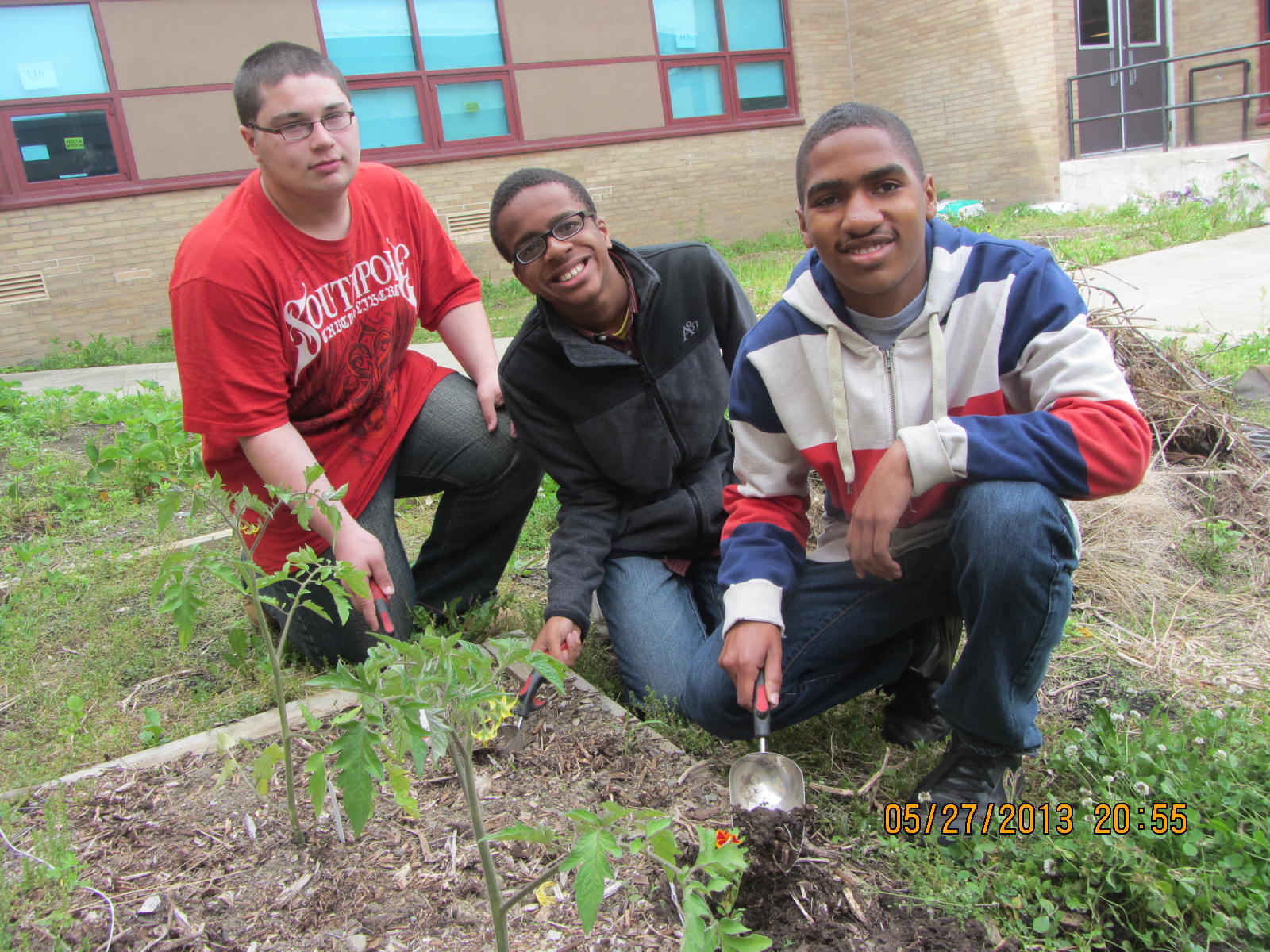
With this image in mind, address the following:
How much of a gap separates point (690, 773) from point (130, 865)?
1124 millimetres

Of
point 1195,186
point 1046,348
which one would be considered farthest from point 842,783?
point 1195,186

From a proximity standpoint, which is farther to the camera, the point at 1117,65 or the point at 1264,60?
the point at 1117,65

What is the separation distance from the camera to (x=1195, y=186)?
10.1m

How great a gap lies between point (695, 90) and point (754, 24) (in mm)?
1403

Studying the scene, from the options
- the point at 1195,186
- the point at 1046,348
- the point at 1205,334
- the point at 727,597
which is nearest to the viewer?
the point at 1046,348

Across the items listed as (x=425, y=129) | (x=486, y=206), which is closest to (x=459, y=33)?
(x=425, y=129)

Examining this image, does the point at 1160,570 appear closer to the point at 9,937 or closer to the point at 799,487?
the point at 799,487

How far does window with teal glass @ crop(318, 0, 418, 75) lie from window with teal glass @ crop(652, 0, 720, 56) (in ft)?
11.0

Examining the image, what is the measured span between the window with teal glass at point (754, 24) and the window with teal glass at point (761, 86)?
0.86 ft

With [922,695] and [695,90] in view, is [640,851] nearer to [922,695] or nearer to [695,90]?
[922,695]

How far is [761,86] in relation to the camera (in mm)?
13422

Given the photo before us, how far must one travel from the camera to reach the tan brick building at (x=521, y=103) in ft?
32.1

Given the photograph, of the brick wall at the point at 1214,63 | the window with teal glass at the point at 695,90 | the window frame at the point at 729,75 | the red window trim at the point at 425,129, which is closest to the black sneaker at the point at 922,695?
the red window trim at the point at 425,129

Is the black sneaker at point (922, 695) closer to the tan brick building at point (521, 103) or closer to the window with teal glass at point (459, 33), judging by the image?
the tan brick building at point (521, 103)
